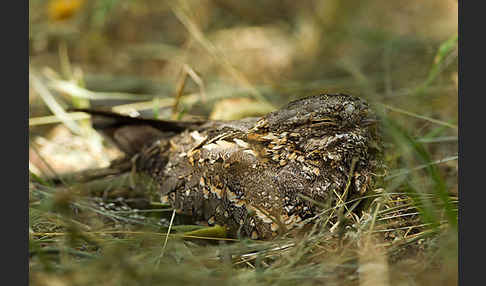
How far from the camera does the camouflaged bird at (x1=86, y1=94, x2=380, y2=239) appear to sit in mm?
1743

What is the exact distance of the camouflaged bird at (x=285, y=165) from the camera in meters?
1.74

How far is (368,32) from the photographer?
5.19 m

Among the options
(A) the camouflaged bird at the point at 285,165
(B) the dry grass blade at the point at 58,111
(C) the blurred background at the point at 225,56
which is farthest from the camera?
(C) the blurred background at the point at 225,56

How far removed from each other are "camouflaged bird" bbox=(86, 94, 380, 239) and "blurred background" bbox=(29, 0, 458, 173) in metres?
1.00

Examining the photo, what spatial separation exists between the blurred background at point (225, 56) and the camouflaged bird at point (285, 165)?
39.2 inches

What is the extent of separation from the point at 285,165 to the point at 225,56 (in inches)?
69.5

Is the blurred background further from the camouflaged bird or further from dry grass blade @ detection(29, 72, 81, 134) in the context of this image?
the camouflaged bird

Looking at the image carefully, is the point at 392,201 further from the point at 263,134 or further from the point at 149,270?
the point at 149,270

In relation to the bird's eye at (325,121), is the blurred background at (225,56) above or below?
above

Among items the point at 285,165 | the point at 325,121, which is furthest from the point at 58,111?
the point at 325,121

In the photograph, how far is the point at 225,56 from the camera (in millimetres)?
3361

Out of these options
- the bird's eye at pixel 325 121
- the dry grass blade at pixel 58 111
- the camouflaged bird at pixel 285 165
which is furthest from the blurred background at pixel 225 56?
the bird's eye at pixel 325 121

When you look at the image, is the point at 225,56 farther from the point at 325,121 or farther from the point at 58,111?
the point at 325,121

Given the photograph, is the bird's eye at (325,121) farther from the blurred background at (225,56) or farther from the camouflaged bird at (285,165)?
the blurred background at (225,56)
